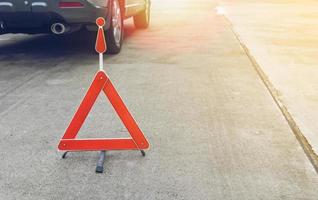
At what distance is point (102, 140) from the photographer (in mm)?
3941


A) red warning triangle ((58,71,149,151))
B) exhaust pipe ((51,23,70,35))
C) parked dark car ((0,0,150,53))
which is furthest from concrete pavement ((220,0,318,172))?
exhaust pipe ((51,23,70,35))

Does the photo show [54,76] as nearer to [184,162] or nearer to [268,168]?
[184,162]

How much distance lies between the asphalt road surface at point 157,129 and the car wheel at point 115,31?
0.67 ft

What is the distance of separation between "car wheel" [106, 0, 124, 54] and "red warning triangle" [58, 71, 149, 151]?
3.62 meters

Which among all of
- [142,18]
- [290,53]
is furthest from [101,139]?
[142,18]

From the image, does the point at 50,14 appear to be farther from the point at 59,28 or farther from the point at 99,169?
the point at 99,169

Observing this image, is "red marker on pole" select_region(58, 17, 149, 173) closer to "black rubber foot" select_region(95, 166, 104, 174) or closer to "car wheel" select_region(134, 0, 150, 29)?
"black rubber foot" select_region(95, 166, 104, 174)

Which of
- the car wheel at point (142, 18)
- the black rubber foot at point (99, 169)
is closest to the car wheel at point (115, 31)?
the car wheel at point (142, 18)

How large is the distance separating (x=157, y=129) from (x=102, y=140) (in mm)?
Answer: 751

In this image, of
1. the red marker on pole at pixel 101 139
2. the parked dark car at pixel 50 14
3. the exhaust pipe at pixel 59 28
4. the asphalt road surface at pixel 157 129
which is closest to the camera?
the asphalt road surface at pixel 157 129

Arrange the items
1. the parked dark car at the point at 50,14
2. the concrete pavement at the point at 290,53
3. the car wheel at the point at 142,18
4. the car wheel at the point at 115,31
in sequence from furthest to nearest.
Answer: the car wheel at the point at 142,18
the car wheel at the point at 115,31
the parked dark car at the point at 50,14
the concrete pavement at the point at 290,53

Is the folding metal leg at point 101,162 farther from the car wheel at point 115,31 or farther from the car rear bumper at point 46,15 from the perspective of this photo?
the car wheel at point 115,31

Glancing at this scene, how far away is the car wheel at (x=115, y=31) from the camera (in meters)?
7.47

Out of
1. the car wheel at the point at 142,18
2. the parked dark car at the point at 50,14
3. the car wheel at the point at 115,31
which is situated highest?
the parked dark car at the point at 50,14
